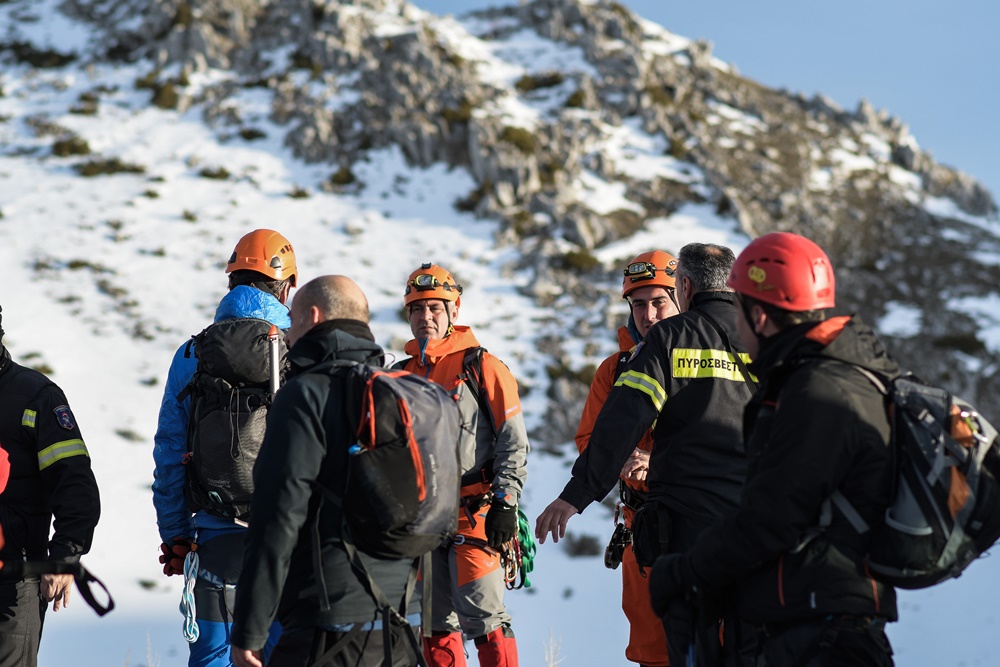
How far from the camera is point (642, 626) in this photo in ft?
13.9

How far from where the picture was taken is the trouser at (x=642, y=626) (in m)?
4.17

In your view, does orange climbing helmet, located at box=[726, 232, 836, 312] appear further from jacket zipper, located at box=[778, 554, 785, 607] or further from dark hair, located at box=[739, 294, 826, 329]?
jacket zipper, located at box=[778, 554, 785, 607]

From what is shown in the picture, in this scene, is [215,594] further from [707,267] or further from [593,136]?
[593,136]

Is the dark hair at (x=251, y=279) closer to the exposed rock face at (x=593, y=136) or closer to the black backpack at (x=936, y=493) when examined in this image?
the black backpack at (x=936, y=493)

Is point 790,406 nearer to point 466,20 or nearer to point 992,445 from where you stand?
point 992,445

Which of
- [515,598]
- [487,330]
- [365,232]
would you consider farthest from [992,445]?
[365,232]

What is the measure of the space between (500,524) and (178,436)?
6.02 ft

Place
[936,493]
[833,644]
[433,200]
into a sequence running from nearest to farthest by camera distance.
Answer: [936,493], [833,644], [433,200]

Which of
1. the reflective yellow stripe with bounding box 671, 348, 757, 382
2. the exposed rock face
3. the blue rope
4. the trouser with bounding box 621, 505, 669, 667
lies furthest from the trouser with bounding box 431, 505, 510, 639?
the exposed rock face

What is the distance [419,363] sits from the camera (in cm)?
509

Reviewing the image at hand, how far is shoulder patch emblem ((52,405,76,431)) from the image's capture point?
3.84 meters

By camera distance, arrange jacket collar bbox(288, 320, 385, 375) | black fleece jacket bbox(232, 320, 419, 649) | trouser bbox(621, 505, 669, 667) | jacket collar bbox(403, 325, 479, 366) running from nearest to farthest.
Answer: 1. black fleece jacket bbox(232, 320, 419, 649)
2. jacket collar bbox(288, 320, 385, 375)
3. trouser bbox(621, 505, 669, 667)
4. jacket collar bbox(403, 325, 479, 366)

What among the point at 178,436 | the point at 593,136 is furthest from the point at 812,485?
the point at 593,136

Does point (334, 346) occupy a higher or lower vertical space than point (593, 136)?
lower
